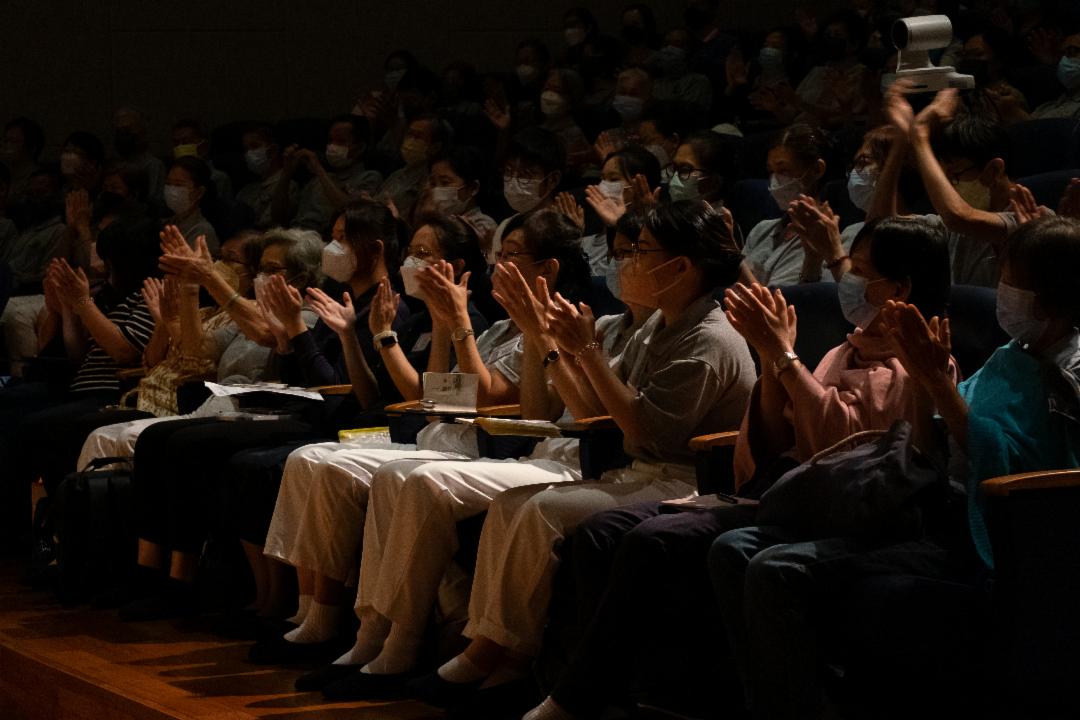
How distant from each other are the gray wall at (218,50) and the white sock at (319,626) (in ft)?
19.1

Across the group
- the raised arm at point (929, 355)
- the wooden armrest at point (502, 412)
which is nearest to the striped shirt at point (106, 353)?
the wooden armrest at point (502, 412)

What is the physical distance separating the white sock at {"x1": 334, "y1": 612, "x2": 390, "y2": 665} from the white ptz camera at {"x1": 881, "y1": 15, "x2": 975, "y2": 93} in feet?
4.98

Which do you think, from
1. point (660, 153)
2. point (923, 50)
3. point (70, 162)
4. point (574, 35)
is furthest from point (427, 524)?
point (574, 35)

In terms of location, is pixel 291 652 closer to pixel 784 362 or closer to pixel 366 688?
pixel 366 688

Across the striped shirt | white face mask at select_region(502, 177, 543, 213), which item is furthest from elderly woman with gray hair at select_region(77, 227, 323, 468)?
white face mask at select_region(502, 177, 543, 213)

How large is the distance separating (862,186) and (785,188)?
382 mm

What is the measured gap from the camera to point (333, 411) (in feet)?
12.7

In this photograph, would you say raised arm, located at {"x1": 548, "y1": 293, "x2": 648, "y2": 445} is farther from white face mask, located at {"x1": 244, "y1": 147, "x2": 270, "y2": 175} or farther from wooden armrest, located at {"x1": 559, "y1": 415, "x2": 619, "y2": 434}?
white face mask, located at {"x1": 244, "y1": 147, "x2": 270, "y2": 175}

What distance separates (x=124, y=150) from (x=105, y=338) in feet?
10.5

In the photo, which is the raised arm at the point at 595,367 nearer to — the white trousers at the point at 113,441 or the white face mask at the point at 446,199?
the white trousers at the point at 113,441

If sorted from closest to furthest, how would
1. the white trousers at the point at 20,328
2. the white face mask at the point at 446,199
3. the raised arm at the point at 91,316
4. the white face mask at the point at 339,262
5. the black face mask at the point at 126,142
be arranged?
the white face mask at the point at 339,262 < the raised arm at the point at 91,316 < the white face mask at the point at 446,199 < the white trousers at the point at 20,328 < the black face mask at the point at 126,142

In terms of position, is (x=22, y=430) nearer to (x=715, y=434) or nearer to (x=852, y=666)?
(x=715, y=434)

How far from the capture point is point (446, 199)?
17.1 ft

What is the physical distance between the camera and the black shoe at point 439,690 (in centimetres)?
290
